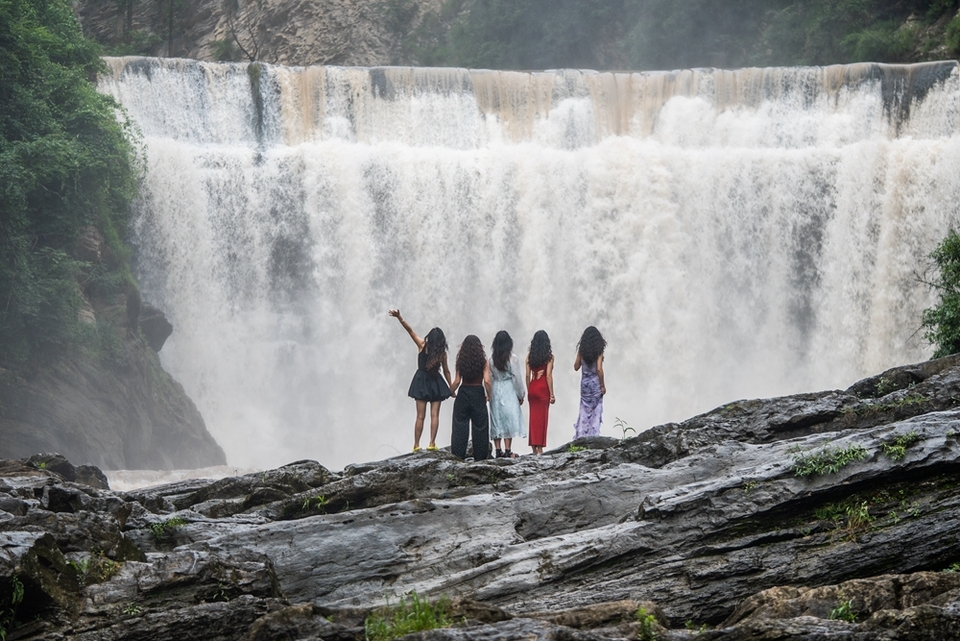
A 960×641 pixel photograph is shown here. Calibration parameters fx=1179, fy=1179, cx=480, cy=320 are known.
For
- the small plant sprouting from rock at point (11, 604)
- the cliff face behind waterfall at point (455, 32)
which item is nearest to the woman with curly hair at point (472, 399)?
the small plant sprouting from rock at point (11, 604)

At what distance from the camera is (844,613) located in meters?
7.19

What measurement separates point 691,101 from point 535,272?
19.4 feet

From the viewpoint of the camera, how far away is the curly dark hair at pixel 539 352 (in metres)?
13.2

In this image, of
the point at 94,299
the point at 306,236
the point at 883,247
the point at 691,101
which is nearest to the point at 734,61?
the point at 691,101

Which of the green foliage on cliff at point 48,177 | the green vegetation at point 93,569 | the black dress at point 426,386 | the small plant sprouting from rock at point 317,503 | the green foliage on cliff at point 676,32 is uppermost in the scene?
the green foliage on cliff at point 676,32

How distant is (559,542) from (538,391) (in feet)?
13.3

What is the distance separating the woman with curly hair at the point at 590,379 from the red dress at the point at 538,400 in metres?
0.40

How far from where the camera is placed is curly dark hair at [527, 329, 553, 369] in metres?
13.2

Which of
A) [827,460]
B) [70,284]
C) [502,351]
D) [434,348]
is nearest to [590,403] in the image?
[502,351]

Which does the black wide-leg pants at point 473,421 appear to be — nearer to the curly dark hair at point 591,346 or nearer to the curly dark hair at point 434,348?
the curly dark hair at point 434,348

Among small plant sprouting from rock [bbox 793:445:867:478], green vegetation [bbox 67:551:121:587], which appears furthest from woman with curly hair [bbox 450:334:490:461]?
green vegetation [bbox 67:551:121:587]

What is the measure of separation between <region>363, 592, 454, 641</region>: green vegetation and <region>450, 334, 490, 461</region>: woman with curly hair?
5276mm

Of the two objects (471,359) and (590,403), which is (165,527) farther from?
(590,403)

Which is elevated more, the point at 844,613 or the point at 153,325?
the point at 153,325
